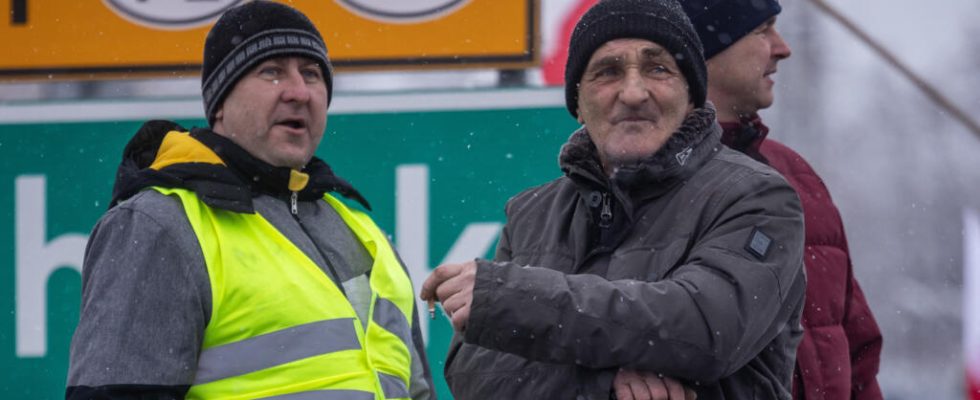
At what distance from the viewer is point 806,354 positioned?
8.21 feet

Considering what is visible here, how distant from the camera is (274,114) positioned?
2389mm

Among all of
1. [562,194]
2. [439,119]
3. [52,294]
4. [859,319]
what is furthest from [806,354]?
[52,294]

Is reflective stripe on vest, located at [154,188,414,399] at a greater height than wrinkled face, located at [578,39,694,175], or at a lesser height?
lesser

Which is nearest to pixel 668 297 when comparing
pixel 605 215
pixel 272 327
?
pixel 605 215

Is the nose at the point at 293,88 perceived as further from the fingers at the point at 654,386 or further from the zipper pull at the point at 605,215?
the fingers at the point at 654,386

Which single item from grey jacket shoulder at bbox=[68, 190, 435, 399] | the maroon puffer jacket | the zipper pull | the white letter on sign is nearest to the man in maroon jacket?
the maroon puffer jacket

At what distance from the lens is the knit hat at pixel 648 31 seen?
6.30 ft

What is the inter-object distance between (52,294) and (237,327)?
1826 millimetres

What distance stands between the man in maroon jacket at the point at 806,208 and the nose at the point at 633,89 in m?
0.70

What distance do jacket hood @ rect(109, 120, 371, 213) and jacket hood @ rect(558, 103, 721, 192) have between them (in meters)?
0.60

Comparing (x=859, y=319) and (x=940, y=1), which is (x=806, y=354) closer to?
(x=859, y=319)

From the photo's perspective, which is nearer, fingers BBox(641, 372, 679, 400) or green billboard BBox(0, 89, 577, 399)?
fingers BBox(641, 372, 679, 400)

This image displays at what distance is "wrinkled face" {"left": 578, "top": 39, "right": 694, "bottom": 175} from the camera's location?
1905 mm

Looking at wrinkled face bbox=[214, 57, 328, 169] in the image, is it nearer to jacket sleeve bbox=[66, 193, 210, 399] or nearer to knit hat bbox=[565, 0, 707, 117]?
jacket sleeve bbox=[66, 193, 210, 399]
